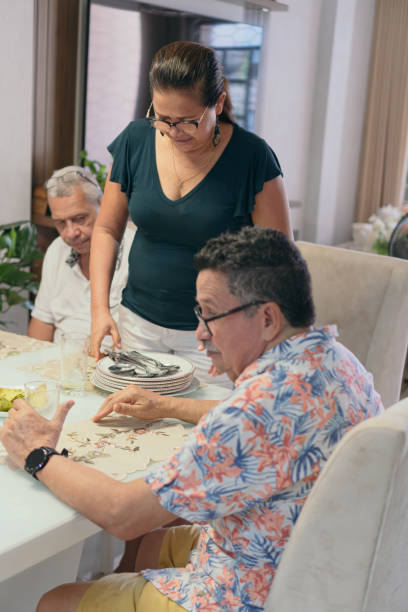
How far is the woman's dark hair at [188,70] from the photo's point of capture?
154cm

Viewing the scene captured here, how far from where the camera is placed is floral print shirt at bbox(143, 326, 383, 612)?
0.95m

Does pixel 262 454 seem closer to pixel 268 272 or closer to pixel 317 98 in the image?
pixel 268 272

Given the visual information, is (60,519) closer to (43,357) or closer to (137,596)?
(137,596)

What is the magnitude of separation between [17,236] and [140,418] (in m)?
1.70

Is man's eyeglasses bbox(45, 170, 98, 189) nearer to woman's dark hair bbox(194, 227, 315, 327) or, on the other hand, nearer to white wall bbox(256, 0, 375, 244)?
woman's dark hair bbox(194, 227, 315, 327)

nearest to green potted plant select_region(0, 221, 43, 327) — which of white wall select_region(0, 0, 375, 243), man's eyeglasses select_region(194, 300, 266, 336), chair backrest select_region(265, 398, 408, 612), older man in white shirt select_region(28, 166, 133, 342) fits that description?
older man in white shirt select_region(28, 166, 133, 342)

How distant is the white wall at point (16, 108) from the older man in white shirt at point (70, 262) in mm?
896

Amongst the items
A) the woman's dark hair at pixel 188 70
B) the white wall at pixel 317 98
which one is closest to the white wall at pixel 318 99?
the white wall at pixel 317 98

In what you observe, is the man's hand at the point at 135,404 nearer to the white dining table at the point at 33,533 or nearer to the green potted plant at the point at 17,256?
the white dining table at the point at 33,533

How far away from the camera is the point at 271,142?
4.68 m

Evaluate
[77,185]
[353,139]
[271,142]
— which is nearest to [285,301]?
[77,185]

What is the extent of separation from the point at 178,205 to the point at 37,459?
810 millimetres

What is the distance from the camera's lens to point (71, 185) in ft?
7.50

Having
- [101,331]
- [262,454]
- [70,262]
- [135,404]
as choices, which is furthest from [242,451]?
[70,262]
